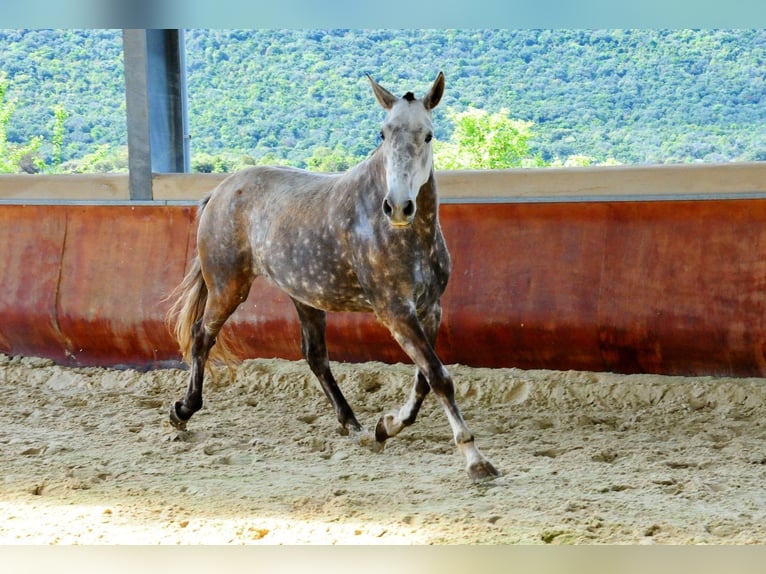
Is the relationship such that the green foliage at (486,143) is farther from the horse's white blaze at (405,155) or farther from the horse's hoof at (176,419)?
the horse's white blaze at (405,155)

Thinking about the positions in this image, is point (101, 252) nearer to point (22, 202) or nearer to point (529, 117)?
point (22, 202)

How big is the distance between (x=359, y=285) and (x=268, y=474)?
3.48 feet

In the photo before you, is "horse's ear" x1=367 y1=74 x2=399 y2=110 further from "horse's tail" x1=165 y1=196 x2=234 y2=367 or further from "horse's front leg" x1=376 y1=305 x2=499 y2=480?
"horse's tail" x1=165 y1=196 x2=234 y2=367

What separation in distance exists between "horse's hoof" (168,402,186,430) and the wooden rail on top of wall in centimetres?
205

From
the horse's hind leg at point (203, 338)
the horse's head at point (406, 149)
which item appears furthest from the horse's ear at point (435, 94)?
the horse's hind leg at point (203, 338)

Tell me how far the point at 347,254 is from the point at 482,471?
133 centimetres

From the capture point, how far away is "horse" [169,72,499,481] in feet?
12.5

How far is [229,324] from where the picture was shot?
6.42m

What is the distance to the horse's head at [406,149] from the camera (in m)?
3.53

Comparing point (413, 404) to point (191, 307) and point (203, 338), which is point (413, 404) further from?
point (191, 307)

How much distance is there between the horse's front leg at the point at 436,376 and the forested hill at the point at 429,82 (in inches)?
186

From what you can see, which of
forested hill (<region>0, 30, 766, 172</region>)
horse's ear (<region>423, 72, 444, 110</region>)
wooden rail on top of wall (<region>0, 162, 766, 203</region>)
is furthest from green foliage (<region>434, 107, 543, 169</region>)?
horse's ear (<region>423, 72, 444, 110</region>)

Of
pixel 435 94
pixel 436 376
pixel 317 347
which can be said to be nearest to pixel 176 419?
pixel 317 347

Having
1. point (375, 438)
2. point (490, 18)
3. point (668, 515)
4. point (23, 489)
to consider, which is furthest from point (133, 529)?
point (490, 18)
